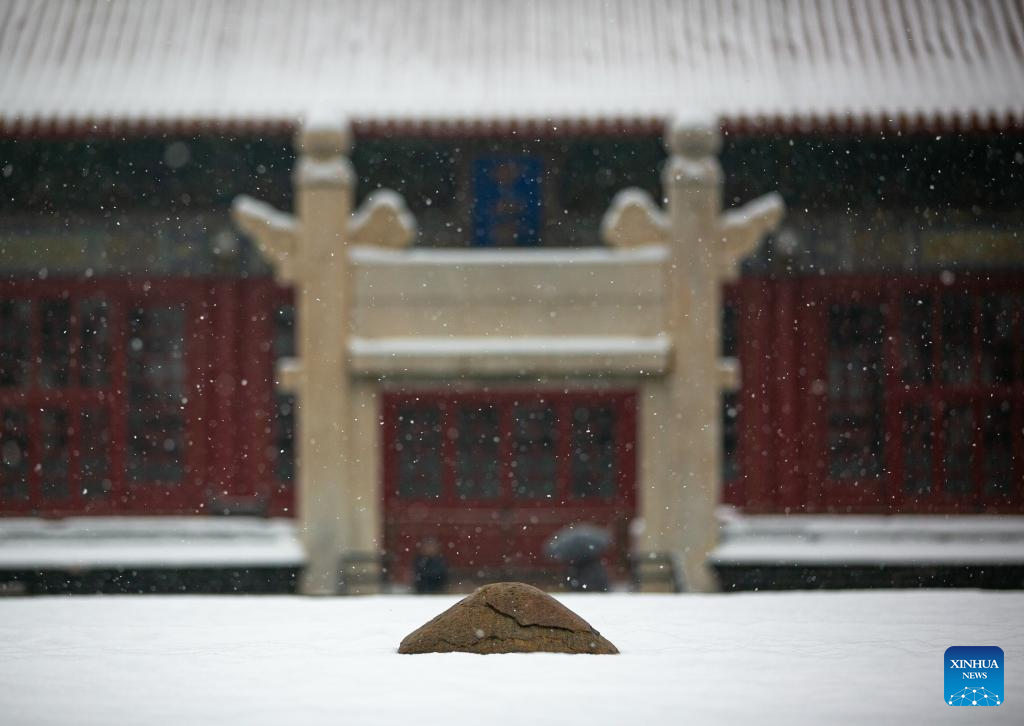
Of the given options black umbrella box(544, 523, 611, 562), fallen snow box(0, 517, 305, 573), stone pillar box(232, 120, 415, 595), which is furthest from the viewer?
fallen snow box(0, 517, 305, 573)

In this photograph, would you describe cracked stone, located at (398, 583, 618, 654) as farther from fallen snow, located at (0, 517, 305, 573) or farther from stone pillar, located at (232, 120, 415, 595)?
fallen snow, located at (0, 517, 305, 573)

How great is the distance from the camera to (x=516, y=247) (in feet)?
53.1

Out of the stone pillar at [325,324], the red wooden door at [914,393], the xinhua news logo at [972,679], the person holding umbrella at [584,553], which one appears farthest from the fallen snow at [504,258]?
the xinhua news logo at [972,679]

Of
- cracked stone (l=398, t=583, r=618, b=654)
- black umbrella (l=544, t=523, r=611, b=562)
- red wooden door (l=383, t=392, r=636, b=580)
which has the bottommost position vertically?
cracked stone (l=398, t=583, r=618, b=654)

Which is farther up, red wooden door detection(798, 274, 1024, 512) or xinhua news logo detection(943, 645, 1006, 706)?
red wooden door detection(798, 274, 1024, 512)

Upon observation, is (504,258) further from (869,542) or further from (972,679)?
(972,679)

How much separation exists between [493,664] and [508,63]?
33.2 feet

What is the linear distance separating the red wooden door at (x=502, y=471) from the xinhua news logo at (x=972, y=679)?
27.7ft

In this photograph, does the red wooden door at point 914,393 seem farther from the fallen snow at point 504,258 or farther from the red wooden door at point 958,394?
the fallen snow at point 504,258

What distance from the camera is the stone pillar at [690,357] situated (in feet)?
43.9

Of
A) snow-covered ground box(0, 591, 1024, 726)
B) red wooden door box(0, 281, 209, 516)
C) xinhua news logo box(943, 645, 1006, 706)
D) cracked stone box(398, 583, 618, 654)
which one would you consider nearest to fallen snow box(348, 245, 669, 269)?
red wooden door box(0, 281, 209, 516)

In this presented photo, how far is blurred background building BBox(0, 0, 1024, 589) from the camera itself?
A: 626 inches

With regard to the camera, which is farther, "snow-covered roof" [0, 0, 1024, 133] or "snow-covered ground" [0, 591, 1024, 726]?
"snow-covered roof" [0, 0, 1024, 133]

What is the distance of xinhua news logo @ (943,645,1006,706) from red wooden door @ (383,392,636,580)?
8454 mm
